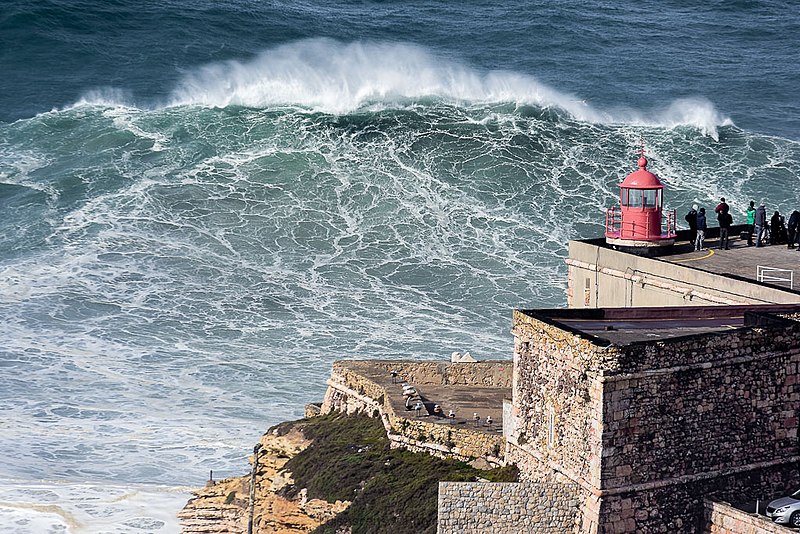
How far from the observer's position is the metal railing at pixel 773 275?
1907cm

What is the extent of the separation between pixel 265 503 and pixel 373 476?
250 centimetres

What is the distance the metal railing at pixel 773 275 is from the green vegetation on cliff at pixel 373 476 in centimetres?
471

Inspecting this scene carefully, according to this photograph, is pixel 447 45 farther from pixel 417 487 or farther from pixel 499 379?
pixel 417 487

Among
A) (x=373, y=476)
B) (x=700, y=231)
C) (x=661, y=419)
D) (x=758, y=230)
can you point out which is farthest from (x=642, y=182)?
(x=661, y=419)

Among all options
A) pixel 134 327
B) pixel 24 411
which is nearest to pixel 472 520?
pixel 24 411

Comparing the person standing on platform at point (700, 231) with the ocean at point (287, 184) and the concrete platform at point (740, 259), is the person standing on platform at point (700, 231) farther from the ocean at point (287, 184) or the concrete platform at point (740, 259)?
the ocean at point (287, 184)

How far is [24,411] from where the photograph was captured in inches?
1158

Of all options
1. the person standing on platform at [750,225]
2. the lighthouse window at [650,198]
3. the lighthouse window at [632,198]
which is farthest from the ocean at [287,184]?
the person standing on platform at [750,225]

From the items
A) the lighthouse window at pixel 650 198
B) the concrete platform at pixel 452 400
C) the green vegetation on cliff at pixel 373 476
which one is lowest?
the green vegetation on cliff at pixel 373 476

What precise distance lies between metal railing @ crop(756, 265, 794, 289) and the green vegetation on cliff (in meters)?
4.71

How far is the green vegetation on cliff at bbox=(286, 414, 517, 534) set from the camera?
17.5m

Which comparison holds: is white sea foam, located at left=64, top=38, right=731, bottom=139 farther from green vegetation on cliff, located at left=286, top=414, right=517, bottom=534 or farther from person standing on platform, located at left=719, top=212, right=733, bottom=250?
green vegetation on cliff, located at left=286, top=414, right=517, bottom=534

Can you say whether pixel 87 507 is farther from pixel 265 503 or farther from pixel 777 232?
pixel 777 232

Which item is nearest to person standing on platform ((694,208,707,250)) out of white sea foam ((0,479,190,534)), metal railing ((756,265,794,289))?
metal railing ((756,265,794,289))
